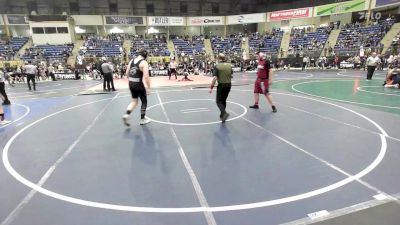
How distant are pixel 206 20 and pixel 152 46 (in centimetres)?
931

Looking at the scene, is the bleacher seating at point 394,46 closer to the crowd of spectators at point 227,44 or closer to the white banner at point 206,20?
the crowd of spectators at point 227,44

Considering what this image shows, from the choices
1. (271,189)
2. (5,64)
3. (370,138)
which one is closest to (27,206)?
(271,189)

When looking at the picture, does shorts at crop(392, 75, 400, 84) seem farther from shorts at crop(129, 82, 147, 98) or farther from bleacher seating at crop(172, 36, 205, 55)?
bleacher seating at crop(172, 36, 205, 55)

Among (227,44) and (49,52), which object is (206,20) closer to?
(227,44)

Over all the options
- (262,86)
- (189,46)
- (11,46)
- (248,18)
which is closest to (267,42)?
(248,18)

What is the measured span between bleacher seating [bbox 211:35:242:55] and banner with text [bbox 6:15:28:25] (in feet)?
80.3

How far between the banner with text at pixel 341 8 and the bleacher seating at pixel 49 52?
29916 mm

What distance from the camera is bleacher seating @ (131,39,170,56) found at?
35.1 metres

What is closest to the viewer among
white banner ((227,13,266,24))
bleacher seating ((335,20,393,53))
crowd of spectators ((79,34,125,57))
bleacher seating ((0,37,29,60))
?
bleacher seating ((335,20,393,53))

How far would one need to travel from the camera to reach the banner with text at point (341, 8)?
31.0 metres

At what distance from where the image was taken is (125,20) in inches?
1556

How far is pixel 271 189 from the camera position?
3734mm

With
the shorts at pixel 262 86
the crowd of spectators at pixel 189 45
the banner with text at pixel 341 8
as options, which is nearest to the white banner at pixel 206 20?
the crowd of spectators at pixel 189 45

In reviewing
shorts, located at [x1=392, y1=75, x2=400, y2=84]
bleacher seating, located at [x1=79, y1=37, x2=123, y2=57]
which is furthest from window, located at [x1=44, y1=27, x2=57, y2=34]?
shorts, located at [x1=392, y1=75, x2=400, y2=84]
